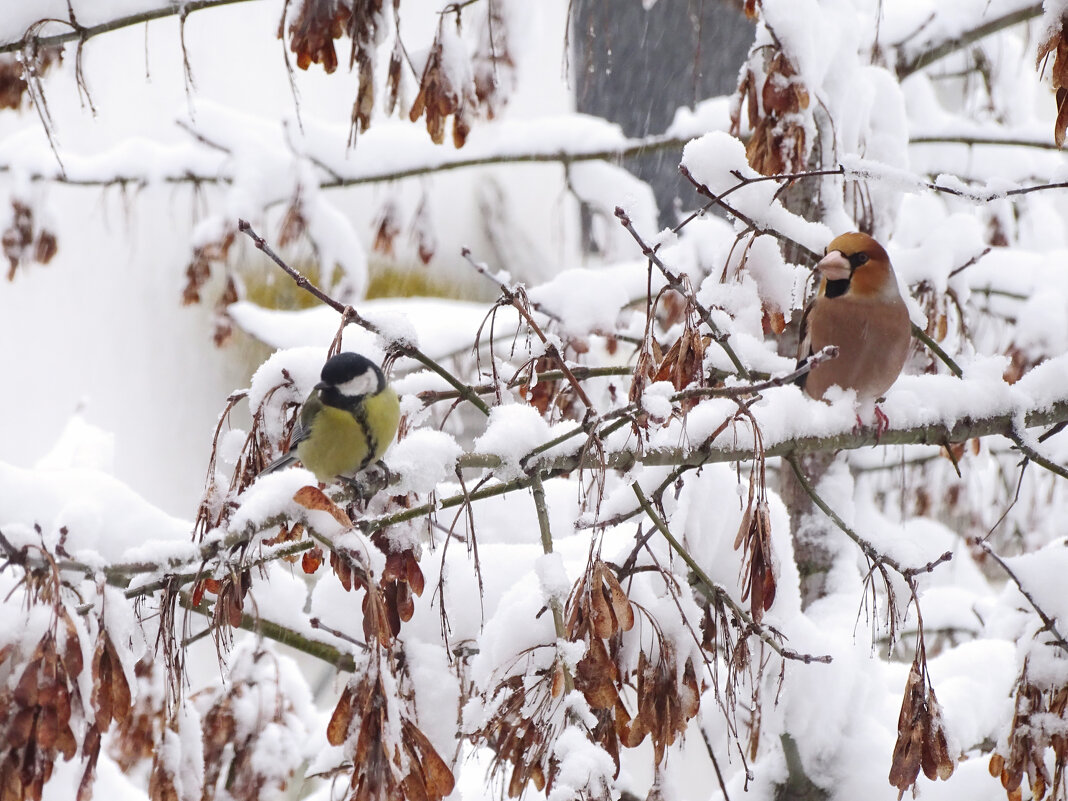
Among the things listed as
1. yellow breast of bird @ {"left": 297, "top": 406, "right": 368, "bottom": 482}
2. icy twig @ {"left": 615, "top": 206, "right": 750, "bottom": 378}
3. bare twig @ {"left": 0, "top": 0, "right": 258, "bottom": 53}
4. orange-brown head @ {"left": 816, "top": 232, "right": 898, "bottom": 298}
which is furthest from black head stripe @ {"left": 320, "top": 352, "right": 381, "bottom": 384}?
orange-brown head @ {"left": 816, "top": 232, "right": 898, "bottom": 298}

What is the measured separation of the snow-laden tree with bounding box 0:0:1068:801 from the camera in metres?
1.17

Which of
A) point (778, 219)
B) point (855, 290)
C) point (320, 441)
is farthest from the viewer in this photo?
point (855, 290)

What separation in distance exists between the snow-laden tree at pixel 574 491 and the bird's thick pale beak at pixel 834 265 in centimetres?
6

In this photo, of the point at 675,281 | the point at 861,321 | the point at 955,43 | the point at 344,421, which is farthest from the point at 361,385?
the point at 955,43

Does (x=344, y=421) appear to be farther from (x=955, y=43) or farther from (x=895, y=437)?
(x=955, y=43)

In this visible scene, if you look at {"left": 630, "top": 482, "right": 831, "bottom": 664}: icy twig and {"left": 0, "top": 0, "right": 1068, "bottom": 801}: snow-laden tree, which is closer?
{"left": 0, "top": 0, "right": 1068, "bottom": 801}: snow-laden tree

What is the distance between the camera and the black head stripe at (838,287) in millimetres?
1901

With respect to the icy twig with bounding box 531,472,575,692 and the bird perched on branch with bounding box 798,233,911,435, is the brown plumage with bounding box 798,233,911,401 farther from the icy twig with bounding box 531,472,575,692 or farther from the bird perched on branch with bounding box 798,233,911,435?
the icy twig with bounding box 531,472,575,692

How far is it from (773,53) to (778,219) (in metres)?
0.53

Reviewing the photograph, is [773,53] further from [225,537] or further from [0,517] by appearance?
[0,517]

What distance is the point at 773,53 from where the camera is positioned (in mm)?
1962

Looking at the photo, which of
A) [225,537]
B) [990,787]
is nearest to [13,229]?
[225,537]

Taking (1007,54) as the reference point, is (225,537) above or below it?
below

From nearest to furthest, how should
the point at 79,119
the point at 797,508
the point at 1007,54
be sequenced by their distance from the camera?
the point at 797,508 → the point at 1007,54 → the point at 79,119
